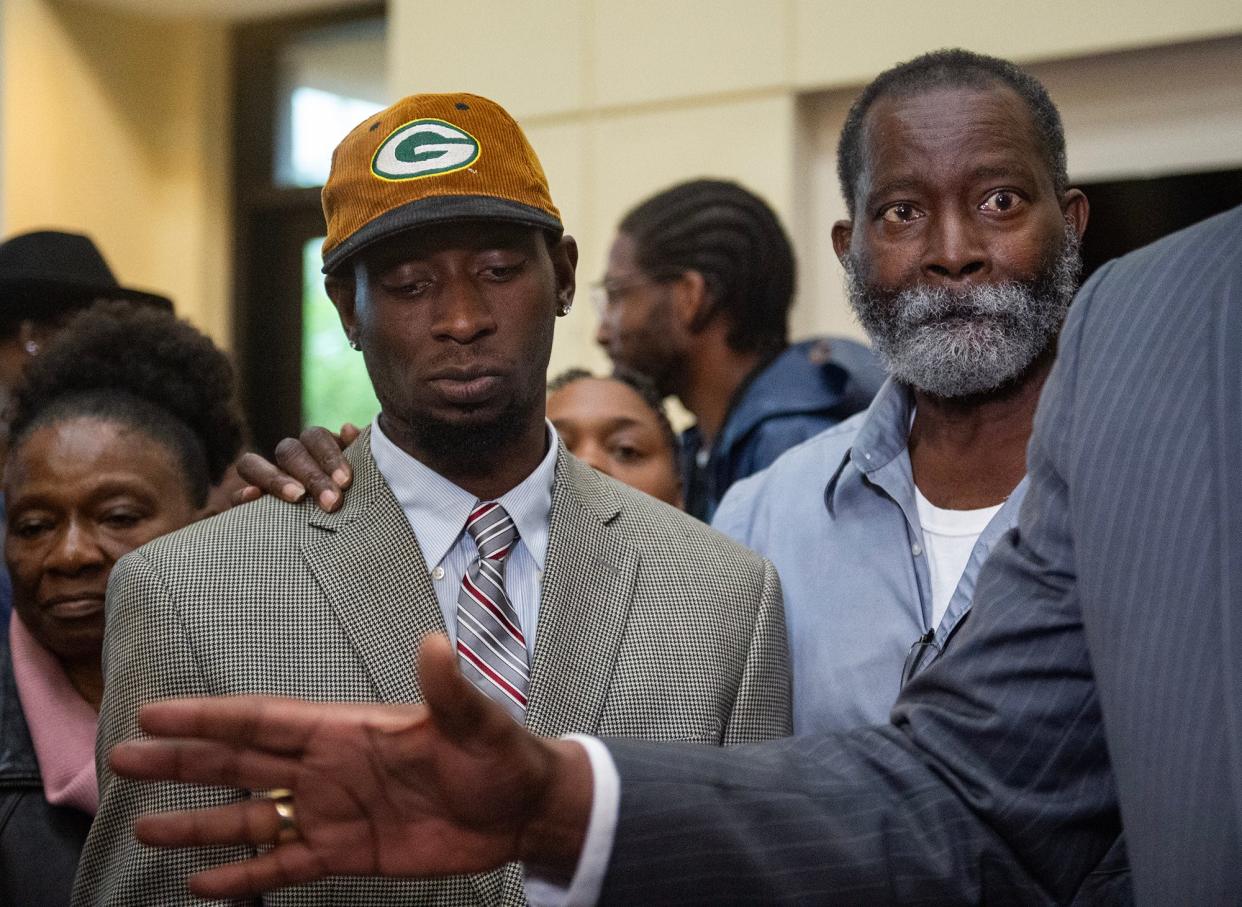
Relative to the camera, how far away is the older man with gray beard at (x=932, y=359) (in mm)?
2236

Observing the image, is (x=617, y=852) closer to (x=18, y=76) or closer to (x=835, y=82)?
(x=835, y=82)

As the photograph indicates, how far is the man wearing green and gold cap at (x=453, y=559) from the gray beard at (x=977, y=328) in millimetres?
420

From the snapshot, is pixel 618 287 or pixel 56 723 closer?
pixel 56 723

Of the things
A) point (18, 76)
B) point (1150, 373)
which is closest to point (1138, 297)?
point (1150, 373)

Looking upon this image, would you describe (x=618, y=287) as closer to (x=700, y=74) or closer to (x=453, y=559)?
(x=700, y=74)

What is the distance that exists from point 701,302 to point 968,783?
2680 millimetres

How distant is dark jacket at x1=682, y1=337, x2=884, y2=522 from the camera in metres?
3.26

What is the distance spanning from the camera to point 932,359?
2.30 meters

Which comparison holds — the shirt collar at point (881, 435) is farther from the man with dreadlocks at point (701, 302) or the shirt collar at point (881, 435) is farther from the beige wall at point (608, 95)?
the beige wall at point (608, 95)

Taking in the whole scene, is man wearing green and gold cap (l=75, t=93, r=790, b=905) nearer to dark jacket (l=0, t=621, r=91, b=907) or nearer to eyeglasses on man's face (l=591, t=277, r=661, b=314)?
dark jacket (l=0, t=621, r=91, b=907)

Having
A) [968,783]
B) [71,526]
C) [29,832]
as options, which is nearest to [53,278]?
[71,526]

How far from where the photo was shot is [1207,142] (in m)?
4.77

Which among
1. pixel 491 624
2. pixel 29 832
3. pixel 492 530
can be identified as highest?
pixel 492 530

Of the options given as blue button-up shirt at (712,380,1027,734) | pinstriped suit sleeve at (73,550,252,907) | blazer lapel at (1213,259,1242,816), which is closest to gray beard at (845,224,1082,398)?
blue button-up shirt at (712,380,1027,734)
